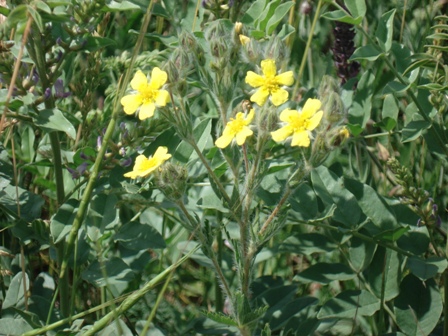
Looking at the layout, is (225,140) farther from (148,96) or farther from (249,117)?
(148,96)

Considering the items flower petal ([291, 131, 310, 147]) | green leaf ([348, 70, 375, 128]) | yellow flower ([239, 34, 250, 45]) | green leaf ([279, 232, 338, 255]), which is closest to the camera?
flower petal ([291, 131, 310, 147])

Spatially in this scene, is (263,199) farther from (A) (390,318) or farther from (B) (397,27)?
(B) (397,27)

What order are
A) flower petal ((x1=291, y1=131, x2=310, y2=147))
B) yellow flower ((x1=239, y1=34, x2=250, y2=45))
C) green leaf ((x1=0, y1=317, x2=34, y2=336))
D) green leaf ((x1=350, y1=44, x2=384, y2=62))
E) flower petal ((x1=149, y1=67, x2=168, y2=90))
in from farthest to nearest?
green leaf ((x1=350, y1=44, x2=384, y2=62)), green leaf ((x1=0, y1=317, x2=34, y2=336)), yellow flower ((x1=239, y1=34, x2=250, y2=45)), flower petal ((x1=149, y1=67, x2=168, y2=90)), flower petal ((x1=291, y1=131, x2=310, y2=147))

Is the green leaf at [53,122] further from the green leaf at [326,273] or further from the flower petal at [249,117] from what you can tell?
the green leaf at [326,273]

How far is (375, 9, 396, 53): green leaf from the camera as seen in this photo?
2043 mm

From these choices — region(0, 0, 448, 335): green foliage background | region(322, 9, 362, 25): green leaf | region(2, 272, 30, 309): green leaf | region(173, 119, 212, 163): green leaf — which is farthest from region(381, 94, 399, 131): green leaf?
region(2, 272, 30, 309): green leaf

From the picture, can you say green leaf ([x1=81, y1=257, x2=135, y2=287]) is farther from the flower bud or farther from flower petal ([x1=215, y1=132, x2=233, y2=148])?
flower petal ([x1=215, y1=132, x2=233, y2=148])

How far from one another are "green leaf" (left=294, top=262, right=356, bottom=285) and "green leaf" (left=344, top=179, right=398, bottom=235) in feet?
0.50

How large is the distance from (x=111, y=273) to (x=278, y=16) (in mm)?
900

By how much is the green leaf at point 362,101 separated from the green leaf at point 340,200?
309mm

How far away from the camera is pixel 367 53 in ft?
6.69

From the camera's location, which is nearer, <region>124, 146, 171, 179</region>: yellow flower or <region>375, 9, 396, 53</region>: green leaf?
<region>124, 146, 171, 179</region>: yellow flower

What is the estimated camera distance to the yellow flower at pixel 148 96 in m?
1.65

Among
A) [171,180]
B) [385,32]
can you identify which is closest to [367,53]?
[385,32]
